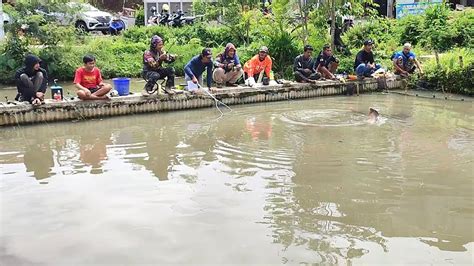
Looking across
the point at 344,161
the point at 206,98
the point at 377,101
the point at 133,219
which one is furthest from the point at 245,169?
the point at 377,101

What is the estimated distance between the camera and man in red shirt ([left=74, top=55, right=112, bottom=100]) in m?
9.20

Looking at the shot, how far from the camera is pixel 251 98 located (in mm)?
11039

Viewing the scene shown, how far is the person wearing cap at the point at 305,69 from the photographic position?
38.1 feet

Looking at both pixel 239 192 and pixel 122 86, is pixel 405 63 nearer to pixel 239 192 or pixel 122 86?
pixel 122 86

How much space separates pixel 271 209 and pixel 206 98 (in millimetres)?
5748

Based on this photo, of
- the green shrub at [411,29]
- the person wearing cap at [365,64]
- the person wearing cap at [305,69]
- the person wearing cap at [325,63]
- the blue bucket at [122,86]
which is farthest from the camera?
the green shrub at [411,29]

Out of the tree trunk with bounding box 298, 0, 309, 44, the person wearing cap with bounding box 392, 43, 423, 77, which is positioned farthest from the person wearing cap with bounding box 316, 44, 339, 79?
the tree trunk with bounding box 298, 0, 309, 44

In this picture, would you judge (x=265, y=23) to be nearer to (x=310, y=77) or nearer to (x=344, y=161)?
(x=310, y=77)

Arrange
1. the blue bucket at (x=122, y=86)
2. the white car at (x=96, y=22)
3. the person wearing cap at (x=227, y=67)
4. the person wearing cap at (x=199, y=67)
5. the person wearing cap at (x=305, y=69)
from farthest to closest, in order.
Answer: the white car at (x=96, y=22), the person wearing cap at (x=305, y=69), the person wearing cap at (x=227, y=67), the person wearing cap at (x=199, y=67), the blue bucket at (x=122, y=86)

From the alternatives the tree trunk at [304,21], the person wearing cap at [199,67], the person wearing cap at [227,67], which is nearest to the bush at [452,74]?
the tree trunk at [304,21]

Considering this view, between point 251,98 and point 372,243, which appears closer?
point 372,243

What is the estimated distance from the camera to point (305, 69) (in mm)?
11672

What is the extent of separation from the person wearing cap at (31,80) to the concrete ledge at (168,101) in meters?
0.15

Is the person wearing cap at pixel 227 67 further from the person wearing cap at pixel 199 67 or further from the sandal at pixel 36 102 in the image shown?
the sandal at pixel 36 102
